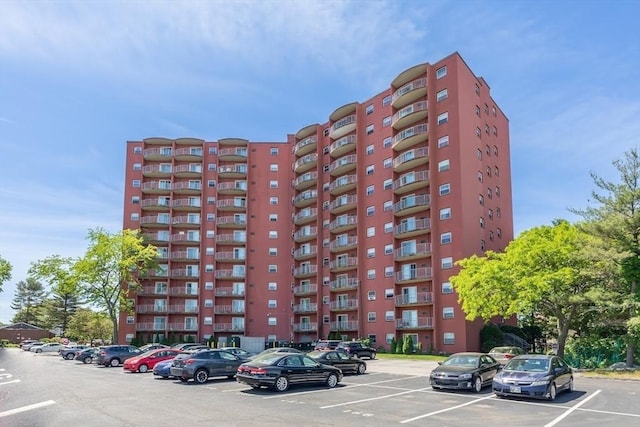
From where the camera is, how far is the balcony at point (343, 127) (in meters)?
61.3

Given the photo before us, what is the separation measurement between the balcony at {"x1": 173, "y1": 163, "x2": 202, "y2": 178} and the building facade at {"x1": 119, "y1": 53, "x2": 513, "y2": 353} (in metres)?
0.16

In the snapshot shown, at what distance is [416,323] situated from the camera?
159 ft

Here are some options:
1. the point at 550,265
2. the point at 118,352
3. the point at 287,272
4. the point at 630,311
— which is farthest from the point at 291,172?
the point at 630,311

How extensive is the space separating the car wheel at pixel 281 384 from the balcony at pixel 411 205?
33244mm

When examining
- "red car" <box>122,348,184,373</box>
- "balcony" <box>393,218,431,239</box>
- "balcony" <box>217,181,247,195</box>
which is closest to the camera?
"red car" <box>122,348,184,373</box>

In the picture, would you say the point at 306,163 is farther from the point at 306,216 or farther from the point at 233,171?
the point at 233,171

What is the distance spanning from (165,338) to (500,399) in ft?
187

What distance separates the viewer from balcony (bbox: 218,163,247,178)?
72.2 meters

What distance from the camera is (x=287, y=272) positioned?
69.8 meters

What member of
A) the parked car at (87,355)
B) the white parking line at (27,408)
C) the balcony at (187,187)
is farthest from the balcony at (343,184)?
the white parking line at (27,408)

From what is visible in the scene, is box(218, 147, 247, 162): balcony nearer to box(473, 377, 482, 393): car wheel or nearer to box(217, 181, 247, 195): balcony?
box(217, 181, 247, 195): balcony

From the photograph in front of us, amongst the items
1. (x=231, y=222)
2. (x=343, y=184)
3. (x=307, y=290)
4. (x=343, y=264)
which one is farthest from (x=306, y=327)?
(x=231, y=222)

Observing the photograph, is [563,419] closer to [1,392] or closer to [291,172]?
[1,392]

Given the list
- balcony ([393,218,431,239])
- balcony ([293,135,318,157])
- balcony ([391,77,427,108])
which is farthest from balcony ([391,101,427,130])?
balcony ([293,135,318,157])
